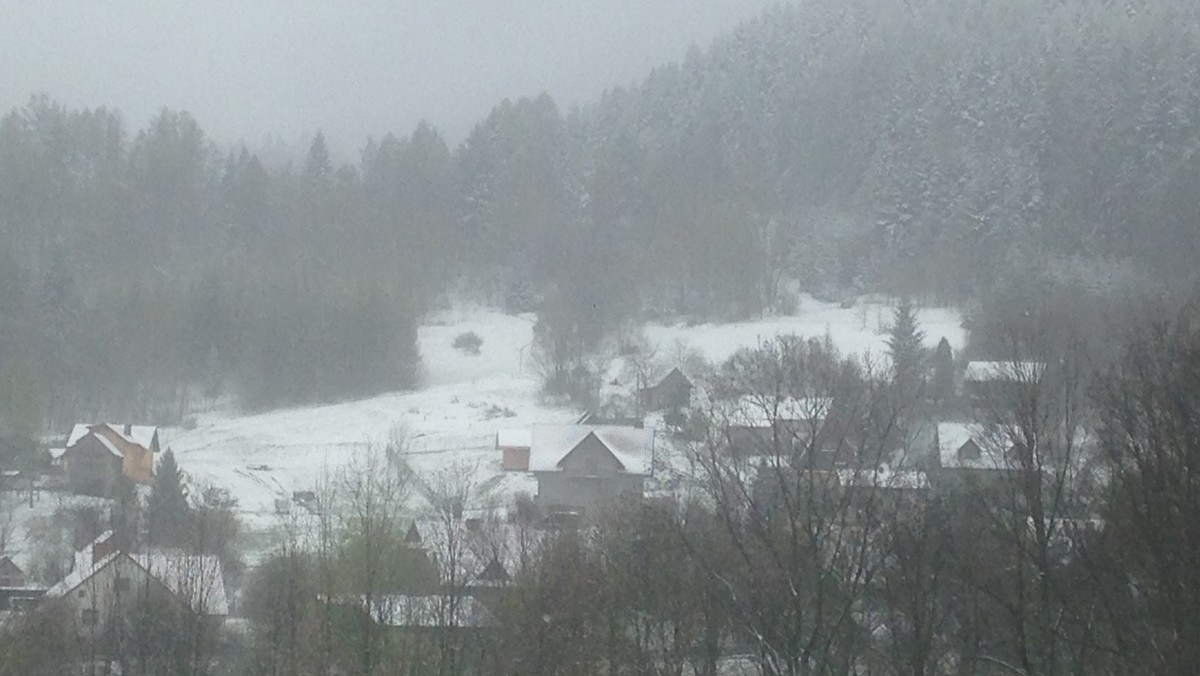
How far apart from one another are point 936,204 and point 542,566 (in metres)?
19.5

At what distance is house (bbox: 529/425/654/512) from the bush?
8.71 meters

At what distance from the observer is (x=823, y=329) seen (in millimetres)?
20500

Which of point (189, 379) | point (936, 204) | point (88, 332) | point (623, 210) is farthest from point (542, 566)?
point (623, 210)

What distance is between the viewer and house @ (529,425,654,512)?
1287cm

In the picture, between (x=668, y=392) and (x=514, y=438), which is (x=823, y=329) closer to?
(x=668, y=392)

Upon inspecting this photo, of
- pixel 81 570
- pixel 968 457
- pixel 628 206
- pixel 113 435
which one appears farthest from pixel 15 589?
pixel 628 206

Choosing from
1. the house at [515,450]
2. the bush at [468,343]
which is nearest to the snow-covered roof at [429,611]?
the house at [515,450]

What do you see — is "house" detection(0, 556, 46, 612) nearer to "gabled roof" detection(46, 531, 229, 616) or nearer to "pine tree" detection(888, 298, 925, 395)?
"gabled roof" detection(46, 531, 229, 616)

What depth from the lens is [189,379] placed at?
803 inches

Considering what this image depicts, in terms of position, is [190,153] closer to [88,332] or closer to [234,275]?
[234,275]

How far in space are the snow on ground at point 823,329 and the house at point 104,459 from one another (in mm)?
8130

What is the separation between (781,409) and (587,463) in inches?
217

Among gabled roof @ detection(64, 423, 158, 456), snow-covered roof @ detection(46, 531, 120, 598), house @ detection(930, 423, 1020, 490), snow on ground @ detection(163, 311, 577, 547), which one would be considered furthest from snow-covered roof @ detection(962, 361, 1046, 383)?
gabled roof @ detection(64, 423, 158, 456)

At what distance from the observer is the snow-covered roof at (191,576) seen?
8289 mm
